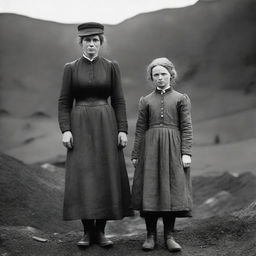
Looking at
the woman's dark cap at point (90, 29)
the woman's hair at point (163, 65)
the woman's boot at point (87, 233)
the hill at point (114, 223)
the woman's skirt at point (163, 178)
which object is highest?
the woman's dark cap at point (90, 29)

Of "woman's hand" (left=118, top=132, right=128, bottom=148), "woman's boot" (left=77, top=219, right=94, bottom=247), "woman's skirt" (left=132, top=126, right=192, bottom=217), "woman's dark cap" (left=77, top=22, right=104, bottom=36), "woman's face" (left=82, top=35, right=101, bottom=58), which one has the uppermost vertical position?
"woman's dark cap" (left=77, top=22, right=104, bottom=36)

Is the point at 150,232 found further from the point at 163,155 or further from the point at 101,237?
the point at 163,155

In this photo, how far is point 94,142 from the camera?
375 centimetres

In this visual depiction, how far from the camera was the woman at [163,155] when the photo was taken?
3.57 m

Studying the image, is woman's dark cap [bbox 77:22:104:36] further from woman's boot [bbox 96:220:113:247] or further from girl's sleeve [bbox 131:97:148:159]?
woman's boot [bbox 96:220:113:247]

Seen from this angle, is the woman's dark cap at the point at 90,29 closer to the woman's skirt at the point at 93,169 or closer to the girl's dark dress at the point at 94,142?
the girl's dark dress at the point at 94,142

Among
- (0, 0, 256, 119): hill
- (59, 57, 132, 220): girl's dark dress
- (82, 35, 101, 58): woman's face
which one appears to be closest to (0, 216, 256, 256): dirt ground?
(59, 57, 132, 220): girl's dark dress

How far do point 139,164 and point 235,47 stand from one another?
5719mm

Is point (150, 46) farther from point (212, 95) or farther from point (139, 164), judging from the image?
point (139, 164)

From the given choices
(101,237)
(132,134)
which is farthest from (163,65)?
(132,134)

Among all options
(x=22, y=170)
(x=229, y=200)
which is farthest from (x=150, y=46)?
(x=22, y=170)

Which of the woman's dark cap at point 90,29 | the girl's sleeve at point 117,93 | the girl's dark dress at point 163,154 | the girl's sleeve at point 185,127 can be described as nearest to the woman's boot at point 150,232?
the girl's dark dress at point 163,154

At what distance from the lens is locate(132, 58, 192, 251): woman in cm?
357

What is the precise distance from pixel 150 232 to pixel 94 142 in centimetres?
74
